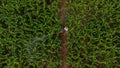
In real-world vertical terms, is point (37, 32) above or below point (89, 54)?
above

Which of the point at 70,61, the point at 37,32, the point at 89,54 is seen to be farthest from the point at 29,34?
the point at 89,54

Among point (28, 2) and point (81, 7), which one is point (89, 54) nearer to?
point (81, 7)

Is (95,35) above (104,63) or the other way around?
above

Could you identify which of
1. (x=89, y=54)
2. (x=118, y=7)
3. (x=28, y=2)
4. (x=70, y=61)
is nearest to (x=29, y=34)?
(x=28, y=2)

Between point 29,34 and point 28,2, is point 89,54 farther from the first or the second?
point 28,2

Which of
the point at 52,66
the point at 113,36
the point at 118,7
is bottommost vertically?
the point at 52,66
